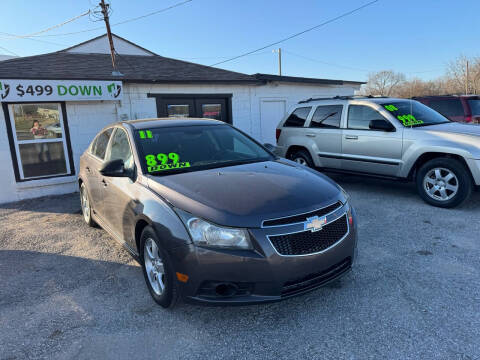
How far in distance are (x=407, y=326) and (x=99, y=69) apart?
31.0 feet

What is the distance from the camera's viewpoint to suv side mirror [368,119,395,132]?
602cm

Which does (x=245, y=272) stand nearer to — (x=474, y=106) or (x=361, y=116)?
(x=361, y=116)

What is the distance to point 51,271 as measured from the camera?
3.97 metres

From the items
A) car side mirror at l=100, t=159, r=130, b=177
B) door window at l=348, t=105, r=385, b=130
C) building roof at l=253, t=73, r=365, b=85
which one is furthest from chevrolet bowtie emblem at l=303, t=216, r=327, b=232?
building roof at l=253, t=73, r=365, b=85

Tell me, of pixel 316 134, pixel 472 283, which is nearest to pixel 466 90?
pixel 316 134

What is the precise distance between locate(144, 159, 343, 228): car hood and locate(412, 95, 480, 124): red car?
318 inches

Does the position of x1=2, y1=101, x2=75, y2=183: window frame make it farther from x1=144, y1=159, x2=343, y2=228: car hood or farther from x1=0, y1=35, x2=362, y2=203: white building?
x1=144, y1=159, x2=343, y2=228: car hood

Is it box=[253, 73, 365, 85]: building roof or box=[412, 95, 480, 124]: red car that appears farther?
box=[253, 73, 365, 85]: building roof

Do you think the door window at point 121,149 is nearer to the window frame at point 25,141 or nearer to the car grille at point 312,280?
the car grille at point 312,280

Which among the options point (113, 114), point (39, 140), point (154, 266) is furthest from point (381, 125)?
point (39, 140)

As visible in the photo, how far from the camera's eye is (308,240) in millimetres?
2625

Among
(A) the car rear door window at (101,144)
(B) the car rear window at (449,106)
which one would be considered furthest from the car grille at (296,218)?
(B) the car rear window at (449,106)

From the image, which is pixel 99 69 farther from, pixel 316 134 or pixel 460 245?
pixel 460 245

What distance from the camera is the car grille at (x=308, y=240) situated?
99.2 inches
